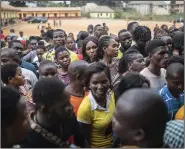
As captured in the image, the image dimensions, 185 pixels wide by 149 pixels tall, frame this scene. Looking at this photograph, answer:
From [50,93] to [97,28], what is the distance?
19.8ft

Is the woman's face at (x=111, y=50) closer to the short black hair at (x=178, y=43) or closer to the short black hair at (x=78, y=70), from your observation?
the short black hair at (x=178, y=43)

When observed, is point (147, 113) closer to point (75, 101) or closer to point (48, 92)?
point (48, 92)

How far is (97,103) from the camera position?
2.69 meters

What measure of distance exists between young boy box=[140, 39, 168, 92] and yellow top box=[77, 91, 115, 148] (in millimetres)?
838

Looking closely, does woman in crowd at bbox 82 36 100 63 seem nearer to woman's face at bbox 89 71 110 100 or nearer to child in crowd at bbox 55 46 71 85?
child in crowd at bbox 55 46 71 85

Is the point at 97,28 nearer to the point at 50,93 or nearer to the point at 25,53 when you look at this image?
the point at 25,53

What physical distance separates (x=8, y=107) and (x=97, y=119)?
1.06m

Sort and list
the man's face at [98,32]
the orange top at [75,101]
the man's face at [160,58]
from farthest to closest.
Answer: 1. the man's face at [98,32]
2. the man's face at [160,58]
3. the orange top at [75,101]

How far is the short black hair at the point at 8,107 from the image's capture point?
5.61ft

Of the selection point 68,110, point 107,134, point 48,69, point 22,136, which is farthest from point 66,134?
point 48,69

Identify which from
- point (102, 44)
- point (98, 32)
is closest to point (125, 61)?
point (102, 44)

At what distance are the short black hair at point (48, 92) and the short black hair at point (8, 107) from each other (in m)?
0.20

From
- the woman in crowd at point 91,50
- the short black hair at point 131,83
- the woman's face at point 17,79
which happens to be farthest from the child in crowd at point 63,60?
the short black hair at point 131,83

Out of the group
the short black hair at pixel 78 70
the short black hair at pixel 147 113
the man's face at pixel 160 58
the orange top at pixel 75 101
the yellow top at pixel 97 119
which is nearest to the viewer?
the short black hair at pixel 147 113
